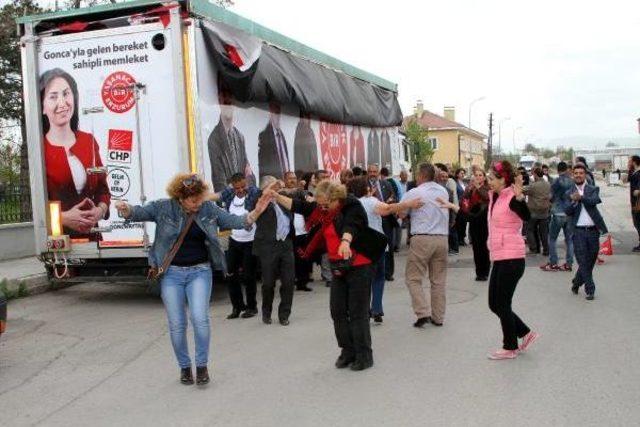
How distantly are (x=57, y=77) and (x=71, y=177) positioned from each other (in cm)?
127

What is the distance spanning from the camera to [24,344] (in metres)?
7.39

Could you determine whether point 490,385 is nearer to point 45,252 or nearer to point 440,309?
point 440,309

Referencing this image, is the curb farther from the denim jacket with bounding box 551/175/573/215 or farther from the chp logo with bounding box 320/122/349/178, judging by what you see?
the denim jacket with bounding box 551/175/573/215

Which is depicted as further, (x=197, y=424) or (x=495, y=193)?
(x=495, y=193)

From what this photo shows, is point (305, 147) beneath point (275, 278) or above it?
above

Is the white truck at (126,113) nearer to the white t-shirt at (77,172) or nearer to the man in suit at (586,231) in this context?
the white t-shirt at (77,172)

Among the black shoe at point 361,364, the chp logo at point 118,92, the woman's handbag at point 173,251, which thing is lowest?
the black shoe at point 361,364

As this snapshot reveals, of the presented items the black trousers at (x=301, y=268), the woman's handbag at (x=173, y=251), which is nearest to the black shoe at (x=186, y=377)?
the woman's handbag at (x=173, y=251)

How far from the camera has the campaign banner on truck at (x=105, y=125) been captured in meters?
8.43

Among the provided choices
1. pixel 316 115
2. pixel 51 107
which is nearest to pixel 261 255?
pixel 51 107

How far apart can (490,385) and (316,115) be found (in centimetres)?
730

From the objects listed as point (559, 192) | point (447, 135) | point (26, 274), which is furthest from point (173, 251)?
point (447, 135)

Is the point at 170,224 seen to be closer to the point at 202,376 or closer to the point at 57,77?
the point at 202,376

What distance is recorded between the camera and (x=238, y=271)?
8484 mm
